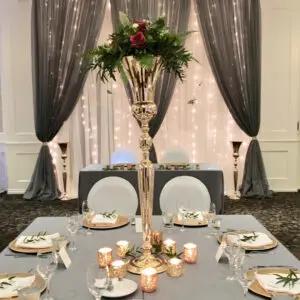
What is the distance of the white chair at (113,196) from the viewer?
9.71 ft

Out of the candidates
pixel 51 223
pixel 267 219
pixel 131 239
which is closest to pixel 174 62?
pixel 131 239

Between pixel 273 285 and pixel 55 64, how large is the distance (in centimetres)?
534

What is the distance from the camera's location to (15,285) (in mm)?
1601

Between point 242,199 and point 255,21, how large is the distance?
2621 mm

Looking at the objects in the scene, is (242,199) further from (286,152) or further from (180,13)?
(180,13)

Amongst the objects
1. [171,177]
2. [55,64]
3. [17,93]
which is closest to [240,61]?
[171,177]

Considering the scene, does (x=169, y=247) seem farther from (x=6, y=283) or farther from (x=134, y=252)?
(x=6, y=283)

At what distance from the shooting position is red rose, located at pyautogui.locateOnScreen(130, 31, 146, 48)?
1688 mm

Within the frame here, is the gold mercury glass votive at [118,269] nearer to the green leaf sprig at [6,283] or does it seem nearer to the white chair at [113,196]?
the green leaf sprig at [6,283]

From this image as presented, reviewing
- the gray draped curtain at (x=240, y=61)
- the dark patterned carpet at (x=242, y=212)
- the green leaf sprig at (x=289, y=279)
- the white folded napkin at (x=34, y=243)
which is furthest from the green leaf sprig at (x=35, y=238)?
the gray draped curtain at (x=240, y=61)

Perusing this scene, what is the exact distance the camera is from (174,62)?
1825mm

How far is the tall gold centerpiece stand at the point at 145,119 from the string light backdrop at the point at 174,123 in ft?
15.1

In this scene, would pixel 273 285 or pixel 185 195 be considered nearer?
pixel 273 285

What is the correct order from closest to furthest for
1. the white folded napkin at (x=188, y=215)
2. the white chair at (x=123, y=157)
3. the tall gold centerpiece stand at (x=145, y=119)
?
the tall gold centerpiece stand at (x=145, y=119) < the white folded napkin at (x=188, y=215) < the white chair at (x=123, y=157)
